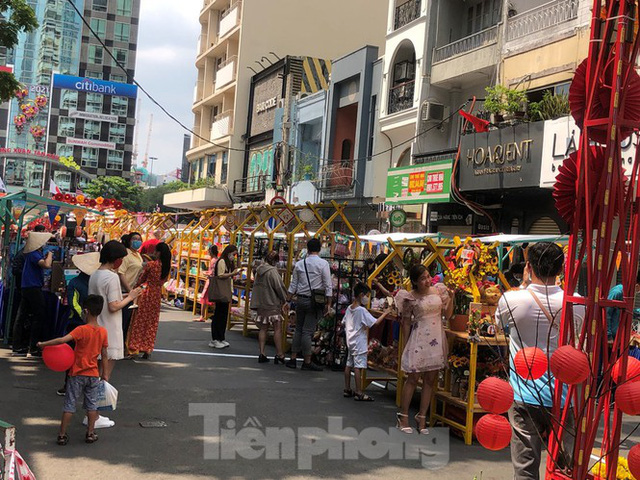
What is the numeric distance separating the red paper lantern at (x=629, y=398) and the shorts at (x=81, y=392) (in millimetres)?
4469

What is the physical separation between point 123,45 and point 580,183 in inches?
4101

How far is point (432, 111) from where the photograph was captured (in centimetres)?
2155

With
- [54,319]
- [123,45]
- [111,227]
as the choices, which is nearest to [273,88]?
[111,227]

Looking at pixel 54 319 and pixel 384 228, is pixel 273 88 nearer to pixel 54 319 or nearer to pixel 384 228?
pixel 384 228

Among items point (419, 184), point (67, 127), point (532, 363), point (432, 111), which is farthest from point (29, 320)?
point (67, 127)

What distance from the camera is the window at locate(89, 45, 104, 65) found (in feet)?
337

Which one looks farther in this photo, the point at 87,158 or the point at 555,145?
the point at 87,158

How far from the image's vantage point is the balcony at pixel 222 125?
38938 millimetres

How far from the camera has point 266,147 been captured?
115 ft

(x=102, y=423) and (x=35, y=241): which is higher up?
(x=35, y=241)

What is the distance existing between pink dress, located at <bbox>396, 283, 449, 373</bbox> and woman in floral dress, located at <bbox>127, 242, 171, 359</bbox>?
14.0 feet

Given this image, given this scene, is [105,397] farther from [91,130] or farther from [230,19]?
[91,130]

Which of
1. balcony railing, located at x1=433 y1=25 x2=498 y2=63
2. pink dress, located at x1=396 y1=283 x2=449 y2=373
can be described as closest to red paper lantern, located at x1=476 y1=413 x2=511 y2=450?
pink dress, located at x1=396 y1=283 x2=449 y2=373

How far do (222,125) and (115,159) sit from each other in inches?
2512
